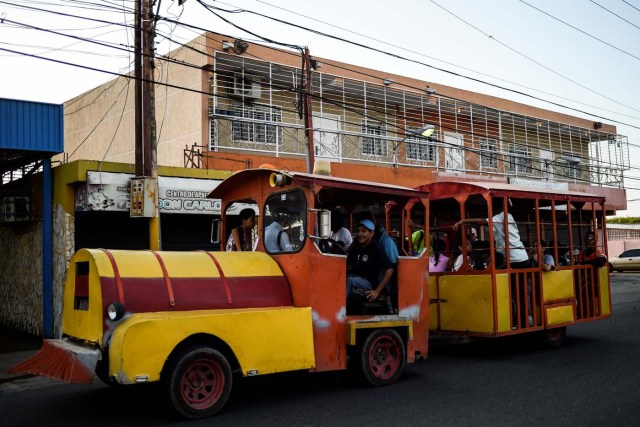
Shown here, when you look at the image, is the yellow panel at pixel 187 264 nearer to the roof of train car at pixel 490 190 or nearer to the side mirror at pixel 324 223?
the side mirror at pixel 324 223

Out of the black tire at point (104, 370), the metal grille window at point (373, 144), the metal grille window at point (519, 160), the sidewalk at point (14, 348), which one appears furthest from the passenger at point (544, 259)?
the metal grille window at point (519, 160)

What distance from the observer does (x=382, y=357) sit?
288 inches

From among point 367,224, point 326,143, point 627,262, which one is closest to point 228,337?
point 367,224

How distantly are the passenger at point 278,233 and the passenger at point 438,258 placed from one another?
3454mm

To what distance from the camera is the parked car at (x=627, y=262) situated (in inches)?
1203

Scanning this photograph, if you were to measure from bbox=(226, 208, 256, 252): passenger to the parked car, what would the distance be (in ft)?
90.4

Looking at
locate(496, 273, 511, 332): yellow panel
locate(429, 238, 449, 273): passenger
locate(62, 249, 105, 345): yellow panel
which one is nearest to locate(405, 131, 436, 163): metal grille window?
locate(429, 238, 449, 273): passenger

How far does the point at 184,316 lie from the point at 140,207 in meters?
6.08

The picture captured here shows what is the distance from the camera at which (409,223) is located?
8617 millimetres

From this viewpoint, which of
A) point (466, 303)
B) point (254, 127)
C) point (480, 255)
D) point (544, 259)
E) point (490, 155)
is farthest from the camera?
point (490, 155)

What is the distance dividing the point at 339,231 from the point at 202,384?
284cm

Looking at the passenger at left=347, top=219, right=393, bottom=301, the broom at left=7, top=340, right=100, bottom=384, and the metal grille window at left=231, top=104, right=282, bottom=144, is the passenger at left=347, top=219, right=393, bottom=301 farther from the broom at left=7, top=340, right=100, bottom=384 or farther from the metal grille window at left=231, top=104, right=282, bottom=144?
the metal grille window at left=231, top=104, right=282, bottom=144

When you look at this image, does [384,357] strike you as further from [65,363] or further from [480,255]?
[65,363]

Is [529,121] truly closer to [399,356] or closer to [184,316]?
[399,356]
